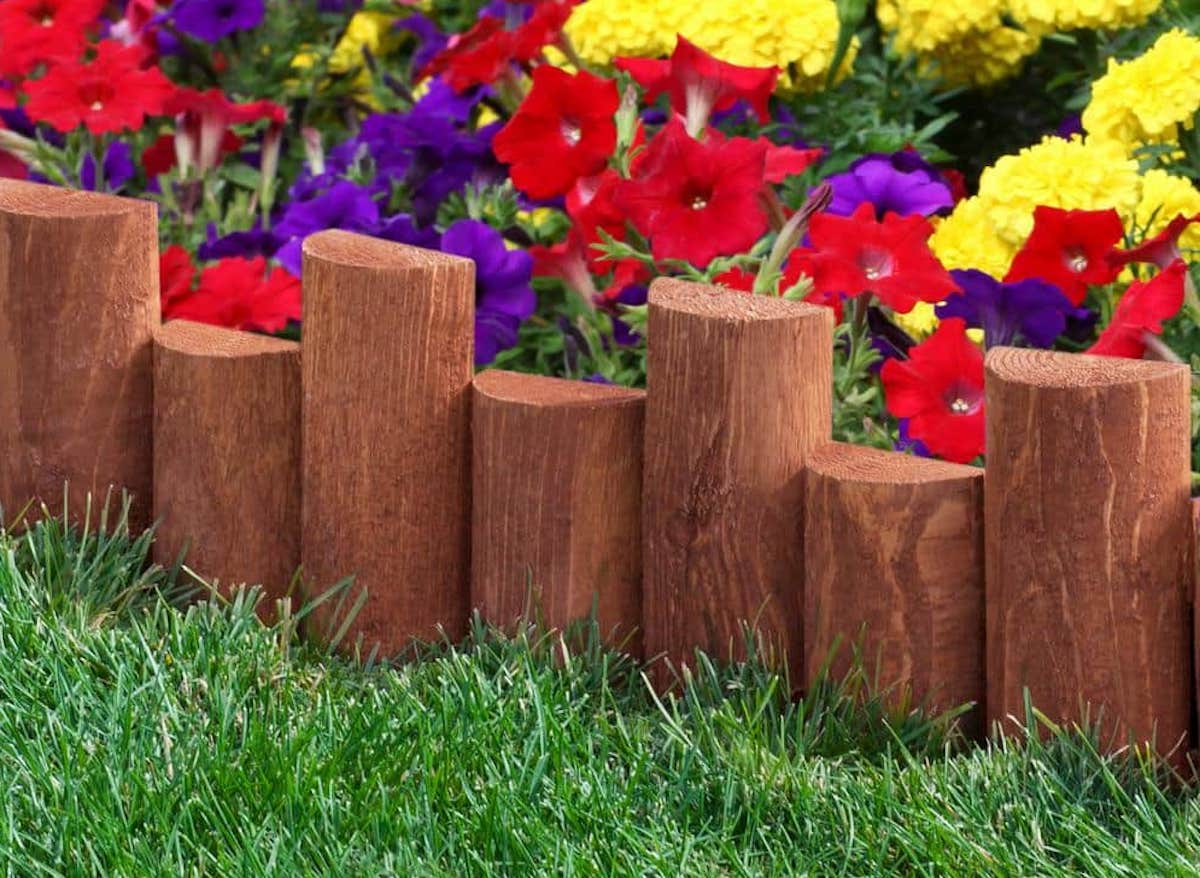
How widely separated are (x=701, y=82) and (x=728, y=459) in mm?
642

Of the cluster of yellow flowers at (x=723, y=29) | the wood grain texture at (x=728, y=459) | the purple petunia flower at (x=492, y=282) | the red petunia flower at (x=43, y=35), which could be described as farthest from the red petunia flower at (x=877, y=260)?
the red petunia flower at (x=43, y=35)

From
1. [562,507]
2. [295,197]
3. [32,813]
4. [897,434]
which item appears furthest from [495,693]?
[295,197]

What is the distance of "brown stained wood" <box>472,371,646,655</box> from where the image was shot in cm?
244

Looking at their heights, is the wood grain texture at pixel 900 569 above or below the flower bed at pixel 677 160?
below

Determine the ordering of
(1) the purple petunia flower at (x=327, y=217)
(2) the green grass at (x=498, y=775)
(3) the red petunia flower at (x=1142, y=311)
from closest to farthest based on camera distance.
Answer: (2) the green grass at (x=498, y=775), (3) the red petunia flower at (x=1142, y=311), (1) the purple petunia flower at (x=327, y=217)

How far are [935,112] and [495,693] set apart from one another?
1.46 m

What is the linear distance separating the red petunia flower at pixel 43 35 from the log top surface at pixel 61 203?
0.86 meters

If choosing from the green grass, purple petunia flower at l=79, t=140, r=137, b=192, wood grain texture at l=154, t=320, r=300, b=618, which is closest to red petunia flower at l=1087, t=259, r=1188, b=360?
the green grass

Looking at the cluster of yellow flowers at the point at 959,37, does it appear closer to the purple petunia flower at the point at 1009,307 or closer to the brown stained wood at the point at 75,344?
the purple petunia flower at the point at 1009,307

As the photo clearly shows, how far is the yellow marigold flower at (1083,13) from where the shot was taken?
3.10 metres

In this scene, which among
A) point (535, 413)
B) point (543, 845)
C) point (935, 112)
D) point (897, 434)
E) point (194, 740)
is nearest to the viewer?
point (543, 845)

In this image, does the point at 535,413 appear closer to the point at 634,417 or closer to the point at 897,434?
the point at 634,417

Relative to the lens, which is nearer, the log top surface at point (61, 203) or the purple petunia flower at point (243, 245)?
the log top surface at point (61, 203)

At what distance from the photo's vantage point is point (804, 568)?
2.38 m
